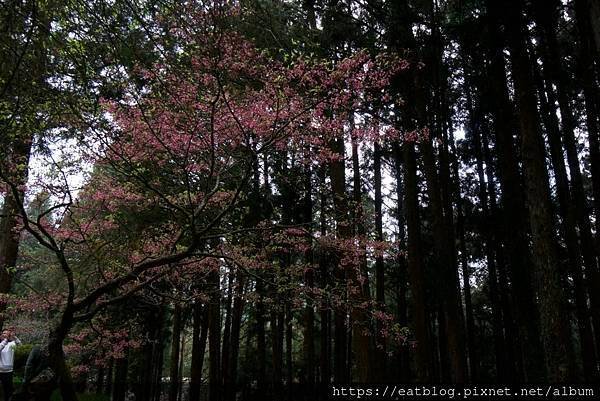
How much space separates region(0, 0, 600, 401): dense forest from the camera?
4230mm

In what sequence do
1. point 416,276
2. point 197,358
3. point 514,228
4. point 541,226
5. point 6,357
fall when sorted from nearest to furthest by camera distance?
point 541,226
point 6,357
point 514,228
point 416,276
point 197,358

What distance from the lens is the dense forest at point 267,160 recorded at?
423 cm

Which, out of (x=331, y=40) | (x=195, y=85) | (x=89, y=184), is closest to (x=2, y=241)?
(x=89, y=184)

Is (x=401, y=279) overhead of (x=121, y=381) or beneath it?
overhead

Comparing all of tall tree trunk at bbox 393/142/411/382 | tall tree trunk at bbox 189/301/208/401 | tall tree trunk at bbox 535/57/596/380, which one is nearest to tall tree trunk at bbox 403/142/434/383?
tall tree trunk at bbox 535/57/596/380

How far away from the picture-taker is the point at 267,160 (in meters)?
10.2

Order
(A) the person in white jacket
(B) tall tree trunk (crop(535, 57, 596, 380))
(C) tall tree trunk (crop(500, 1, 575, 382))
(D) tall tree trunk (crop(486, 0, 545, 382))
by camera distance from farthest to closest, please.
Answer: (B) tall tree trunk (crop(535, 57, 596, 380)), (D) tall tree trunk (crop(486, 0, 545, 382)), (A) the person in white jacket, (C) tall tree trunk (crop(500, 1, 575, 382))

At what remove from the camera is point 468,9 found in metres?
9.60

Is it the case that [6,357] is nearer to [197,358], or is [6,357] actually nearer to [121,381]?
[197,358]

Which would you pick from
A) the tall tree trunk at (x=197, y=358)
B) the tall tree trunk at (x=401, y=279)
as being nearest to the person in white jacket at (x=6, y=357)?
the tall tree trunk at (x=197, y=358)

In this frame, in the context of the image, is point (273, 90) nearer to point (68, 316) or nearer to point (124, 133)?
point (124, 133)

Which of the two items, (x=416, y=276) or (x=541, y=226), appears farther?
(x=416, y=276)

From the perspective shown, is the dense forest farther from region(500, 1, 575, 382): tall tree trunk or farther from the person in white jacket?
the person in white jacket

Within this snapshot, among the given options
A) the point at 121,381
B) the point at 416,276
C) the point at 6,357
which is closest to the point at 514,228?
the point at 416,276
